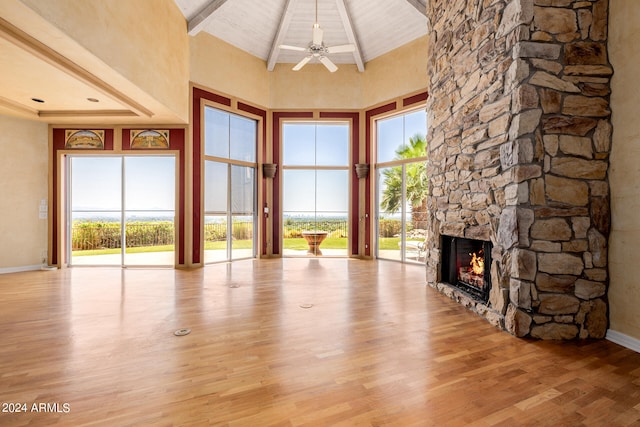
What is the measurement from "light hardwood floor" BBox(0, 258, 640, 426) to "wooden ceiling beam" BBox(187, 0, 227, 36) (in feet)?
17.2

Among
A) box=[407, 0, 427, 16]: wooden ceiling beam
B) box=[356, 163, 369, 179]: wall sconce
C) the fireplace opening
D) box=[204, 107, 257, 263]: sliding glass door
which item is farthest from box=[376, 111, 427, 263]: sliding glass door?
box=[204, 107, 257, 263]: sliding glass door

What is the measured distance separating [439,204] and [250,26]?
19.1 ft

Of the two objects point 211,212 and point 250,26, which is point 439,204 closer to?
point 211,212

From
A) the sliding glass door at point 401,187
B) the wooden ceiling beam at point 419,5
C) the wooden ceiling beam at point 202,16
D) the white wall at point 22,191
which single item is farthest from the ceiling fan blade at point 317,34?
the white wall at point 22,191

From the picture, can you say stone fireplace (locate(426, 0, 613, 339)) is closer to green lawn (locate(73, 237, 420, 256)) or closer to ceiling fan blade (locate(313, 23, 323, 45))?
ceiling fan blade (locate(313, 23, 323, 45))

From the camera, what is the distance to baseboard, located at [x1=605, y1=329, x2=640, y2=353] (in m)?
2.66

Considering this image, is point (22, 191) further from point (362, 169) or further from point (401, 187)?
point (401, 187)

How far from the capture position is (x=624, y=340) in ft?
9.04

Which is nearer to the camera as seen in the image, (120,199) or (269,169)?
(120,199)

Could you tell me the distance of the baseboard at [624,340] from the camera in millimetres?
2662

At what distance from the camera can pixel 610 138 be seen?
2893mm

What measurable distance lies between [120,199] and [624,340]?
8240 millimetres

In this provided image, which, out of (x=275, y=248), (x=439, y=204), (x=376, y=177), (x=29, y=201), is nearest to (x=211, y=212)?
(x=275, y=248)

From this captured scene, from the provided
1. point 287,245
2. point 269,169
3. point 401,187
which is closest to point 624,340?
point 401,187
